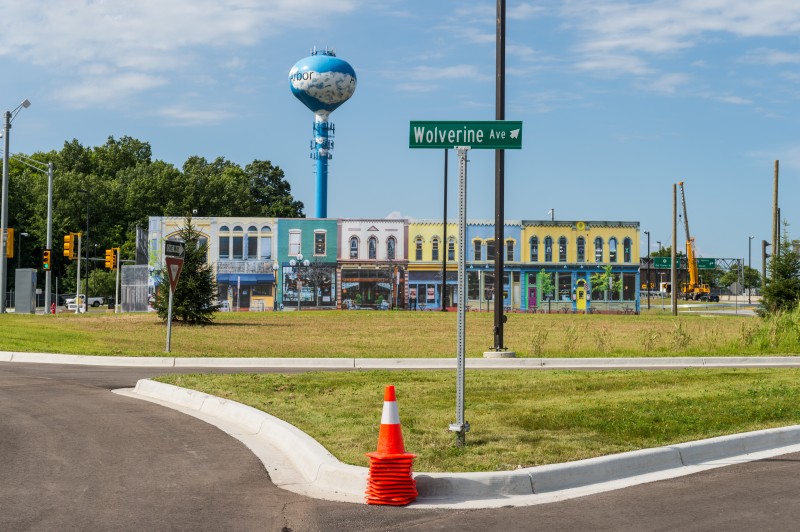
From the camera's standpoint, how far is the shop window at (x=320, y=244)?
74.8m

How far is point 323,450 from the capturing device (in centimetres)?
916

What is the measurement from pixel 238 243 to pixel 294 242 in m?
4.32

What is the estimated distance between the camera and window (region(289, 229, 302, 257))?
7456cm

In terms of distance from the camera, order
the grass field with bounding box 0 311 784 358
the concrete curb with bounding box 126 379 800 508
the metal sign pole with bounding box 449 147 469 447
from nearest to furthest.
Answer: the concrete curb with bounding box 126 379 800 508, the metal sign pole with bounding box 449 147 469 447, the grass field with bounding box 0 311 784 358

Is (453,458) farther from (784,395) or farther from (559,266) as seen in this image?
(559,266)

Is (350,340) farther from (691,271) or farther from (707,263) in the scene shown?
(707,263)

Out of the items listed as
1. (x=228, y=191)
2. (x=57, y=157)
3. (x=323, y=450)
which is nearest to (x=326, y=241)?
(x=228, y=191)

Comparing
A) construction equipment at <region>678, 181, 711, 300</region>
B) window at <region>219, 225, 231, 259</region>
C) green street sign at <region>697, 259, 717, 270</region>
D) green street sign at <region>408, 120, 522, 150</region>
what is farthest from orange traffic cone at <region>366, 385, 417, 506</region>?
green street sign at <region>697, 259, 717, 270</region>

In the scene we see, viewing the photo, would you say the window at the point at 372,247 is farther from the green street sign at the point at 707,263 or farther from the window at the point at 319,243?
the green street sign at the point at 707,263

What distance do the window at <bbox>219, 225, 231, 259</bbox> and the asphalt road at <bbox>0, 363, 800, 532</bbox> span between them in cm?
6385

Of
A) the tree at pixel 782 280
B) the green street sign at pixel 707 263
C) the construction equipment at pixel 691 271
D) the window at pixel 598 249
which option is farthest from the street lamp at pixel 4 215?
the green street sign at pixel 707 263

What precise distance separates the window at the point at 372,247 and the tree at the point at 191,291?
117 ft

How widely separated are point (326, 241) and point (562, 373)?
5873cm

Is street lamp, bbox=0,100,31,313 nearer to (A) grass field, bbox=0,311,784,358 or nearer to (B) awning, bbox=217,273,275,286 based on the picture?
(A) grass field, bbox=0,311,784,358
